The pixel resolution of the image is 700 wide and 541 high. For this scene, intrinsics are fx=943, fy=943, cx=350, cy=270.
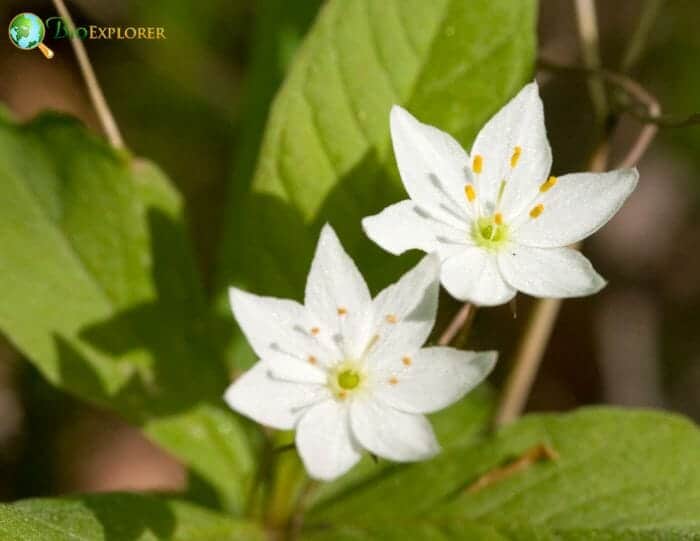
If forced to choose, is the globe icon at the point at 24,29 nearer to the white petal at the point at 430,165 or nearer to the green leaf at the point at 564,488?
the white petal at the point at 430,165

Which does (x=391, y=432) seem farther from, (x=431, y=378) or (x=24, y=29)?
(x=24, y=29)

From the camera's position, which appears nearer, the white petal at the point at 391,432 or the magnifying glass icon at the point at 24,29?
the white petal at the point at 391,432

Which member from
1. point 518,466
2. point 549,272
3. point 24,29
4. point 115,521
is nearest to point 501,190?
point 549,272

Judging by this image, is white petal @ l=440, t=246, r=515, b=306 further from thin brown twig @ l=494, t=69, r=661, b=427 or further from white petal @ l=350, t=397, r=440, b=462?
thin brown twig @ l=494, t=69, r=661, b=427

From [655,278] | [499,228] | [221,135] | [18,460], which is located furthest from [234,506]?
[655,278]

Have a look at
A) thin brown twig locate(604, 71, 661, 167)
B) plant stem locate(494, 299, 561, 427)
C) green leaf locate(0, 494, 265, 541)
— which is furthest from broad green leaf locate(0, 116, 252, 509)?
thin brown twig locate(604, 71, 661, 167)

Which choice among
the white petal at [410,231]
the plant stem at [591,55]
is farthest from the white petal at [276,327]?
the plant stem at [591,55]
